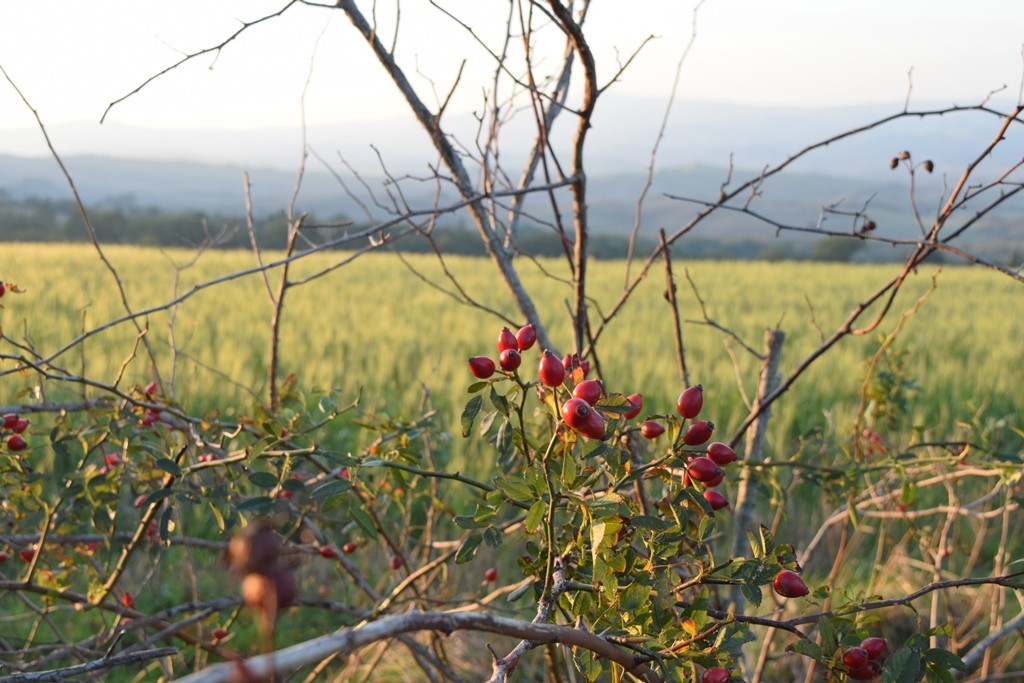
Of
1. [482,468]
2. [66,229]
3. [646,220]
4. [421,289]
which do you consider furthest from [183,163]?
[482,468]

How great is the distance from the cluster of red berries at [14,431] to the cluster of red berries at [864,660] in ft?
3.55

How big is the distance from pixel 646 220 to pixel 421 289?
5442cm

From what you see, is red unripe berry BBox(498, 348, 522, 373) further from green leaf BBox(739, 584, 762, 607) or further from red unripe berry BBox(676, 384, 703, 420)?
green leaf BBox(739, 584, 762, 607)

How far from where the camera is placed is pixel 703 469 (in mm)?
779

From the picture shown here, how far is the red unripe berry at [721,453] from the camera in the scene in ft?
2.59

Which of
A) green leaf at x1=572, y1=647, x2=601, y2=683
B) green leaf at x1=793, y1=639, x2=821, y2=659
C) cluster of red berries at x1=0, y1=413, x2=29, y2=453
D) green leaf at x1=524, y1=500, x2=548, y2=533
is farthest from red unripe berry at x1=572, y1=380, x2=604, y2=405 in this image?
cluster of red berries at x1=0, y1=413, x2=29, y2=453

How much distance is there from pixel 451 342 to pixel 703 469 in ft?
20.3

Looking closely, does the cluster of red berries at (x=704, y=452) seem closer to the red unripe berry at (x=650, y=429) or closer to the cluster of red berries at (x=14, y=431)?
the red unripe berry at (x=650, y=429)

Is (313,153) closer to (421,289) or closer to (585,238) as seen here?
(585,238)

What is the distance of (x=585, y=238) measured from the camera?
149 centimetres

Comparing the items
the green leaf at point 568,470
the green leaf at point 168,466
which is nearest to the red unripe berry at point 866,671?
the green leaf at point 568,470

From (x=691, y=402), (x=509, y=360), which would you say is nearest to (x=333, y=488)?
(x=509, y=360)

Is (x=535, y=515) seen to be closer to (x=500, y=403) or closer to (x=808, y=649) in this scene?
(x=500, y=403)

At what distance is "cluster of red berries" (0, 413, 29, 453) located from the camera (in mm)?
1221
